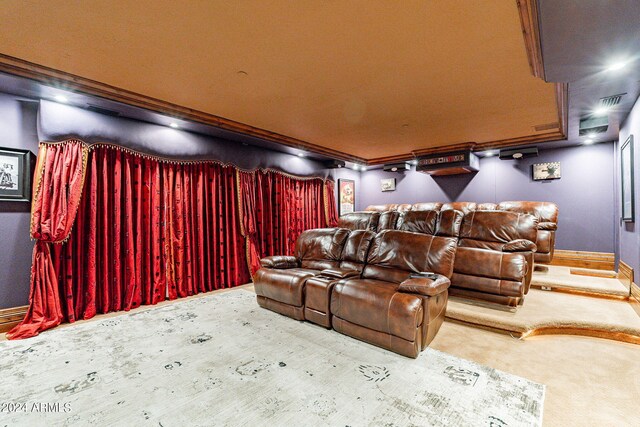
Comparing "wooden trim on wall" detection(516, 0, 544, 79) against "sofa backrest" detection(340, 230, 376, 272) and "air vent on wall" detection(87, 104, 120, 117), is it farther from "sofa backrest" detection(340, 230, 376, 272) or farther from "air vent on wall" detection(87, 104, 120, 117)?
"air vent on wall" detection(87, 104, 120, 117)

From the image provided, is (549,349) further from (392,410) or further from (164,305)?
(164,305)

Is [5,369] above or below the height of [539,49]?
below

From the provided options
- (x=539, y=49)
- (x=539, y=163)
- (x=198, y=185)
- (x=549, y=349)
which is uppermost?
(x=539, y=49)

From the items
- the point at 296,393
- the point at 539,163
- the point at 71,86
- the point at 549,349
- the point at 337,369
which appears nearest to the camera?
the point at 296,393

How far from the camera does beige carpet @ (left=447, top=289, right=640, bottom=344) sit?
106 inches

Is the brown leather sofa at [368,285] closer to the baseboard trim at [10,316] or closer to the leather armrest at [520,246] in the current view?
the leather armrest at [520,246]

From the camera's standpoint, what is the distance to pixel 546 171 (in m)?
5.73

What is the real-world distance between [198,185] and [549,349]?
15.3 feet

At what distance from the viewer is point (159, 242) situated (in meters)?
4.03

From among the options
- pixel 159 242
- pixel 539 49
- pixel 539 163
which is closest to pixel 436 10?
pixel 539 49

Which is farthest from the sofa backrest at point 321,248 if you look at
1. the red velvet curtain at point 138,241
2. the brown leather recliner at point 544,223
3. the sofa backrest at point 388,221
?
the brown leather recliner at point 544,223

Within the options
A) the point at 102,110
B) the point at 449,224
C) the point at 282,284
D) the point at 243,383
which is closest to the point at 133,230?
the point at 102,110

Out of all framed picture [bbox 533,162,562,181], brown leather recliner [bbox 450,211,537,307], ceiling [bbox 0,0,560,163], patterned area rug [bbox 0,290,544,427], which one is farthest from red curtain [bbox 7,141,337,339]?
framed picture [bbox 533,162,562,181]

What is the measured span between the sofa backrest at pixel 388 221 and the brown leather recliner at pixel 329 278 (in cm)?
59
